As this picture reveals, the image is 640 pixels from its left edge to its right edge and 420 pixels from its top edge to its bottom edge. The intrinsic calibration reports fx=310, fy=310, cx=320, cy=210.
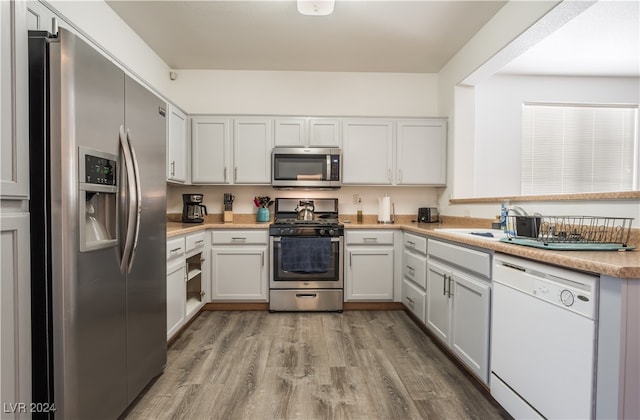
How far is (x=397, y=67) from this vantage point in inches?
141

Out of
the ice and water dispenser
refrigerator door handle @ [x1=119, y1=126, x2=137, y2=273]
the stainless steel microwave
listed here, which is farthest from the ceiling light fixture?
the ice and water dispenser

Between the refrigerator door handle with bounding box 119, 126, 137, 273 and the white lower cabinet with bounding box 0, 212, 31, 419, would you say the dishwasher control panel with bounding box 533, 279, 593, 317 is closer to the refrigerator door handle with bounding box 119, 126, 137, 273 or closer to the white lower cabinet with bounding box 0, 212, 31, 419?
the refrigerator door handle with bounding box 119, 126, 137, 273

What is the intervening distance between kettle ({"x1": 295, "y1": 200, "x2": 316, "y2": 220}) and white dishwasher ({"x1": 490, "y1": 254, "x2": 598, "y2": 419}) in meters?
2.21

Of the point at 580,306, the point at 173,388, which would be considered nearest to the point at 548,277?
the point at 580,306

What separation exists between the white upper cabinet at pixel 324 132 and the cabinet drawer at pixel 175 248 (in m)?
1.71

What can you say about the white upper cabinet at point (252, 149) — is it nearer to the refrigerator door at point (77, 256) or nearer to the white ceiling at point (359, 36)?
the white ceiling at point (359, 36)

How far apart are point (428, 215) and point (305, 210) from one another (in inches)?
56.2

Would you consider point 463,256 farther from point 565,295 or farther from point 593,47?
point 593,47

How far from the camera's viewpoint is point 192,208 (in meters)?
3.38

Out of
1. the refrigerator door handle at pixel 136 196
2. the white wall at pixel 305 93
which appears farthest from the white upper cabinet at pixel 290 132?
the refrigerator door handle at pixel 136 196

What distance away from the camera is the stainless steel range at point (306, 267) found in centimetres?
311

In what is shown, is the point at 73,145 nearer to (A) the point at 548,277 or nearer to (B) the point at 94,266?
(B) the point at 94,266

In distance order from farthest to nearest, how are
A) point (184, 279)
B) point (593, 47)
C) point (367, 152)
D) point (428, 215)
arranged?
point (428, 215) < point (367, 152) < point (593, 47) < point (184, 279)

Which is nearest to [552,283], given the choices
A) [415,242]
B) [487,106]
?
[415,242]
